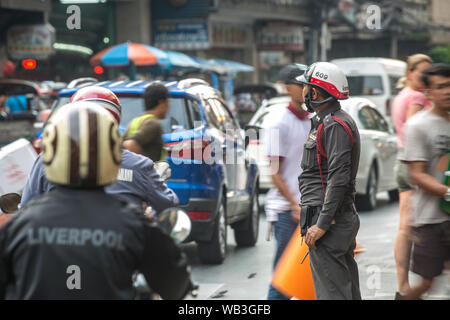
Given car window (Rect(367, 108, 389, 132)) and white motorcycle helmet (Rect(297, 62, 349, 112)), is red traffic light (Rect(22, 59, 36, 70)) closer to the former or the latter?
car window (Rect(367, 108, 389, 132))

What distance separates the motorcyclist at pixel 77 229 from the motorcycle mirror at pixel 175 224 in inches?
4.0

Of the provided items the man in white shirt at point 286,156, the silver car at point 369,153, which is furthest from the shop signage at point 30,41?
the man in white shirt at point 286,156

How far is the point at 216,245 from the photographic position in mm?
8594

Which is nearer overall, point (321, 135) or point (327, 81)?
point (321, 135)

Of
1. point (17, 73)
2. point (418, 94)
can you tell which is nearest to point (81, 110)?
point (418, 94)

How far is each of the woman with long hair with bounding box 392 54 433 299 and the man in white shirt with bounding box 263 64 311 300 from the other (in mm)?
1072

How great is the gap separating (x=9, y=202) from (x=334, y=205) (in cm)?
172

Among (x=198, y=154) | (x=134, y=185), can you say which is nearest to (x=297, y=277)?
(x=134, y=185)

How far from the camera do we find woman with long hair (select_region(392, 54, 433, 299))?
21.8 feet

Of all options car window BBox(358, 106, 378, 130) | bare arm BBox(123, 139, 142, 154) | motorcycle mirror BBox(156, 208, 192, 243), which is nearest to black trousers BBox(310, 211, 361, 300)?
bare arm BBox(123, 139, 142, 154)

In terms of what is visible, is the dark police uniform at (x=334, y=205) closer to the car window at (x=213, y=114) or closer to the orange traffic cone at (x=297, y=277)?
the orange traffic cone at (x=297, y=277)

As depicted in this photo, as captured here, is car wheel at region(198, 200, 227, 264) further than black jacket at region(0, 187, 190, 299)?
Yes

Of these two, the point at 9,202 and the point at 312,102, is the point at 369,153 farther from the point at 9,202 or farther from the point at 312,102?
the point at 9,202
